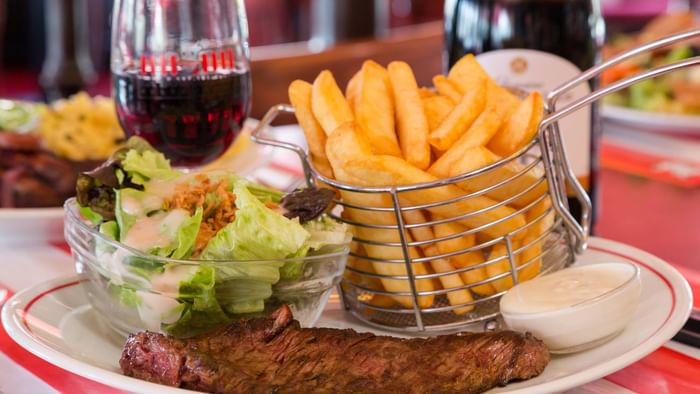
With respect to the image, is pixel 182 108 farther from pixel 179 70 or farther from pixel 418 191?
pixel 418 191

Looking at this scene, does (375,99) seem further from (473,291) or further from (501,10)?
(501,10)

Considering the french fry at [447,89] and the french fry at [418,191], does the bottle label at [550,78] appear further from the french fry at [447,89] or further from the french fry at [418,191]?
the french fry at [418,191]

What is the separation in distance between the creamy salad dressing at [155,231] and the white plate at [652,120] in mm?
1464

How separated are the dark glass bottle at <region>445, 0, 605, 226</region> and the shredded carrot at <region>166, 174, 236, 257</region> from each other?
0.63 m

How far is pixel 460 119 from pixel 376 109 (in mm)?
103

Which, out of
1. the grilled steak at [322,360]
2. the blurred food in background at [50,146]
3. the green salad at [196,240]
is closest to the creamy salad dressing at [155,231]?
the green salad at [196,240]

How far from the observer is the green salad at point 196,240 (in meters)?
0.98

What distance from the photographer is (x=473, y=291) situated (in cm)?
115

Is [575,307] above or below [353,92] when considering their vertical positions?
below

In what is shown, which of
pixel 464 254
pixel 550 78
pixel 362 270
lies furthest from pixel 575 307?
pixel 550 78

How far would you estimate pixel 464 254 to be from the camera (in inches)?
44.5

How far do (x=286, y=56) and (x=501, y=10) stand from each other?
84 centimetres

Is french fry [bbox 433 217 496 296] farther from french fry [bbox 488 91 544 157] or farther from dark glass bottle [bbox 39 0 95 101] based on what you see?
dark glass bottle [bbox 39 0 95 101]

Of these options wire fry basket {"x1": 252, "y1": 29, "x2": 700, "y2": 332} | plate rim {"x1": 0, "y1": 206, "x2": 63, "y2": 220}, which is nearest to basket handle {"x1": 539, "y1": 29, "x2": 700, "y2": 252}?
wire fry basket {"x1": 252, "y1": 29, "x2": 700, "y2": 332}
